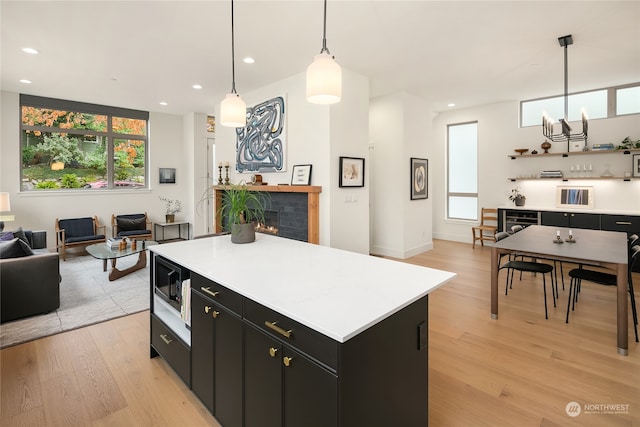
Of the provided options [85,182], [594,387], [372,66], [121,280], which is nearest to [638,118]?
[372,66]

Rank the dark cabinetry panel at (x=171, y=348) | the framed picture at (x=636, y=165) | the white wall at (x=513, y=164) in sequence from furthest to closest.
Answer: the white wall at (x=513, y=164) → the framed picture at (x=636, y=165) → the dark cabinetry panel at (x=171, y=348)

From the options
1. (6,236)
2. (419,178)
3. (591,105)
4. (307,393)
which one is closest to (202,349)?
(307,393)

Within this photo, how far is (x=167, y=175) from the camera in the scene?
7.30 meters

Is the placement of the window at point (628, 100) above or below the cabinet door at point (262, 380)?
above

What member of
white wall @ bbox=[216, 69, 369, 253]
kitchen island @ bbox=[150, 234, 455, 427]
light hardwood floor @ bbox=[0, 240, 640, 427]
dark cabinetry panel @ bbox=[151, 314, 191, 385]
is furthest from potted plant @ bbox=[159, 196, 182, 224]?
kitchen island @ bbox=[150, 234, 455, 427]

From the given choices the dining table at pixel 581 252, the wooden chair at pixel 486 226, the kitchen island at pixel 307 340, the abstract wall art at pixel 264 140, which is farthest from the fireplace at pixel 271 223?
the wooden chair at pixel 486 226

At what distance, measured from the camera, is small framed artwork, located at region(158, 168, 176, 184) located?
720cm

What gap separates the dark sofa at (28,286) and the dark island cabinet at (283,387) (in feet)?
9.82

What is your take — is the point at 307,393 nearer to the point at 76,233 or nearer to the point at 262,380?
the point at 262,380

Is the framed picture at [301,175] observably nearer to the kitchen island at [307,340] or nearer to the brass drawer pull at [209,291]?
the kitchen island at [307,340]

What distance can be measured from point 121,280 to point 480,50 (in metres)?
5.55

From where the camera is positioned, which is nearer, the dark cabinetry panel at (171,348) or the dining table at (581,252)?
the dark cabinetry panel at (171,348)

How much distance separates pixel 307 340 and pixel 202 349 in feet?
3.12

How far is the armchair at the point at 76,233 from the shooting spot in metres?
5.45
